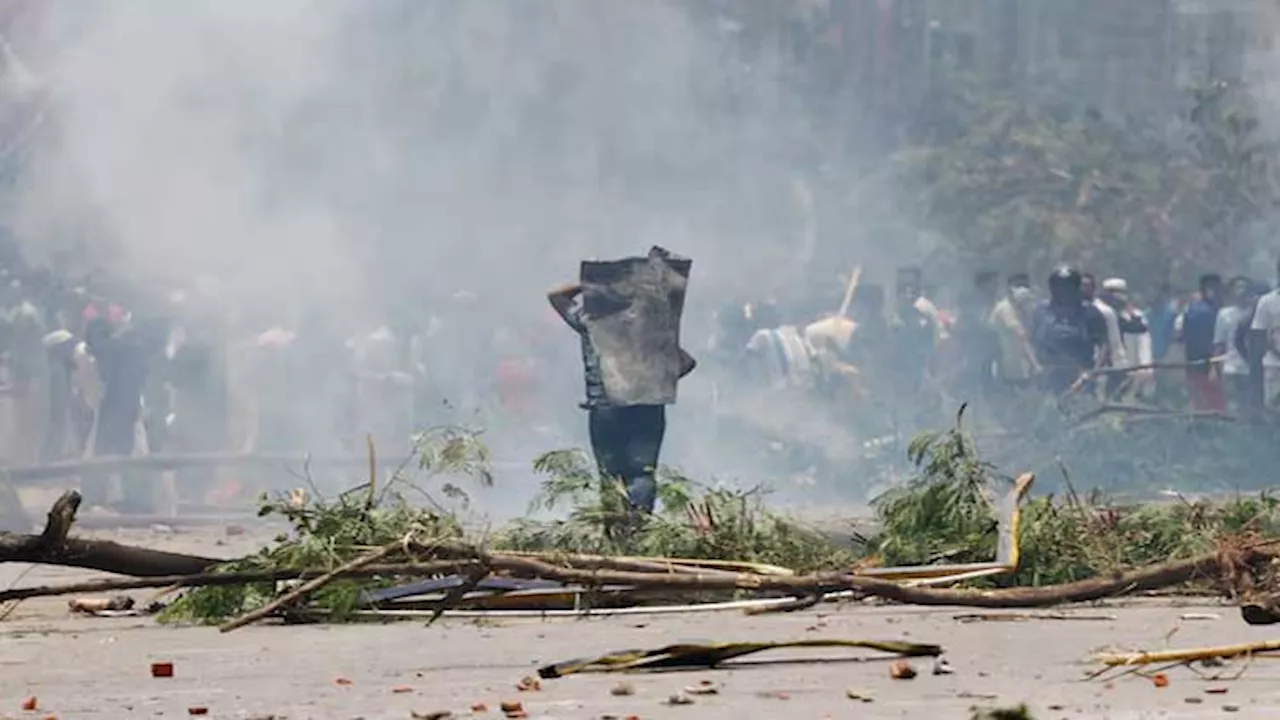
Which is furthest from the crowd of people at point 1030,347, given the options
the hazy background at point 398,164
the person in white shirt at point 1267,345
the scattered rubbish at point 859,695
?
the scattered rubbish at point 859,695

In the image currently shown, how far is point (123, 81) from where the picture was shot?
1939 cm

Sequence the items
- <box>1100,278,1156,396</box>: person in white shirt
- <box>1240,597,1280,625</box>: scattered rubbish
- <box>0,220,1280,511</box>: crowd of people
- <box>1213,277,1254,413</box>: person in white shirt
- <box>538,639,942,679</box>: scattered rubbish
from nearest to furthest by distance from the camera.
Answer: <box>538,639,942,679</box>: scattered rubbish
<box>1240,597,1280,625</box>: scattered rubbish
<box>0,220,1280,511</box>: crowd of people
<box>1100,278,1156,396</box>: person in white shirt
<box>1213,277,1254,413</box>: person in white shirt

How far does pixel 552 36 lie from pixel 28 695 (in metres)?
14.0

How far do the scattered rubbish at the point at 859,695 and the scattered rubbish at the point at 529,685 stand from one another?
739 millimetres

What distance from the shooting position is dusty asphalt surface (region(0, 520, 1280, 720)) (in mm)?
5895

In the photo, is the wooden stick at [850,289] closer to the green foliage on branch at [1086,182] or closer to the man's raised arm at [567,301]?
the green foliage on branch at [1086,182]

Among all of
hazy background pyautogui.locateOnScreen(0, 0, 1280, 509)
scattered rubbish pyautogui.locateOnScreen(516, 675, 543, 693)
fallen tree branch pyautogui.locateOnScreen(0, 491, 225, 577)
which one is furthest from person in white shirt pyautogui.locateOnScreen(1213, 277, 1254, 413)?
scattered rubbish pyautogui.locateOnScreen(516, 675, 543, 693)

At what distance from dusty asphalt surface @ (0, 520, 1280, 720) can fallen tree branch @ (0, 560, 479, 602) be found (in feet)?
0.68

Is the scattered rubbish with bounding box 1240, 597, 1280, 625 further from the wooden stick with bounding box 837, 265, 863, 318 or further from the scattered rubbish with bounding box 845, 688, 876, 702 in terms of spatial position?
the wooden stick with bounding box 837, 265, 863, 318

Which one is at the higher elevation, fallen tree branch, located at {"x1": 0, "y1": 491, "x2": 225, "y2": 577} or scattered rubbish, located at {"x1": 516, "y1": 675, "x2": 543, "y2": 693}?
fallen tree branch, located at {"x1": 0, "y1": 491, "x2": 225, "y2": 577}

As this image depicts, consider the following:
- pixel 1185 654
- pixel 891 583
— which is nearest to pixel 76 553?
pixel 891 583

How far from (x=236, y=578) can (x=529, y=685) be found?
118cm

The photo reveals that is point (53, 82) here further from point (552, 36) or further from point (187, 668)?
point (187, 668)

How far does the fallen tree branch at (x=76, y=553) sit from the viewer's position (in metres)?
7.07
